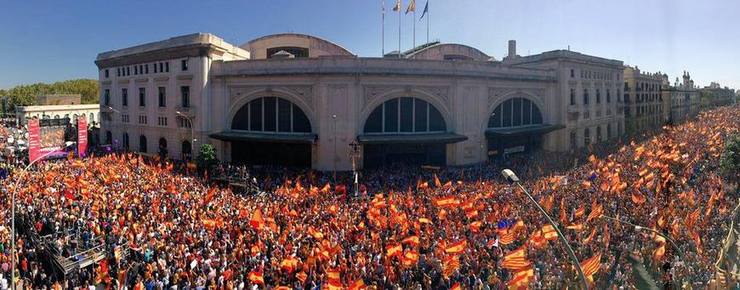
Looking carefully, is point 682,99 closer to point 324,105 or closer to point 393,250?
point 324,105

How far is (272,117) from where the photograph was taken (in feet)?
124

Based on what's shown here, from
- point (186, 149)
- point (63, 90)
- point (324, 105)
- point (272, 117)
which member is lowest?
point (186, 149)

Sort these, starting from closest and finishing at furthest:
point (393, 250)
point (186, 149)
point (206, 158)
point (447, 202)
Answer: point (393, 250)
point (447, 202)
point (206, 158)
point (186, 149)

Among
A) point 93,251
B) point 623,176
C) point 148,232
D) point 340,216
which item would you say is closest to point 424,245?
point 340,216

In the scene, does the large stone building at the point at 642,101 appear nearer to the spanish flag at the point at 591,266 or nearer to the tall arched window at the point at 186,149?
the tall arched window at the point at 186,149

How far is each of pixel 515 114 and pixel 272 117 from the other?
22.3 meters

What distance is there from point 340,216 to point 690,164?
78.4 ft

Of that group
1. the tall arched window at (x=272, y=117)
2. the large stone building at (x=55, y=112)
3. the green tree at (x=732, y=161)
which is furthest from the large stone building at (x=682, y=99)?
the large stone building at (x=55, y=112)

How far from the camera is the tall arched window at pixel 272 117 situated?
37281mm

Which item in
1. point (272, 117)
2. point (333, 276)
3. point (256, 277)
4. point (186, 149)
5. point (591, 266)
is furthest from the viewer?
point (186, 149)

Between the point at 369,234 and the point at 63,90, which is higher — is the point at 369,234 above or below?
below

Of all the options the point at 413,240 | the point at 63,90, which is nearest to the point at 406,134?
the point at 413,240

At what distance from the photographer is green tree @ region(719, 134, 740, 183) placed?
101 ft

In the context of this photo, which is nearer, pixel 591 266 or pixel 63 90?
pixel 591 266
